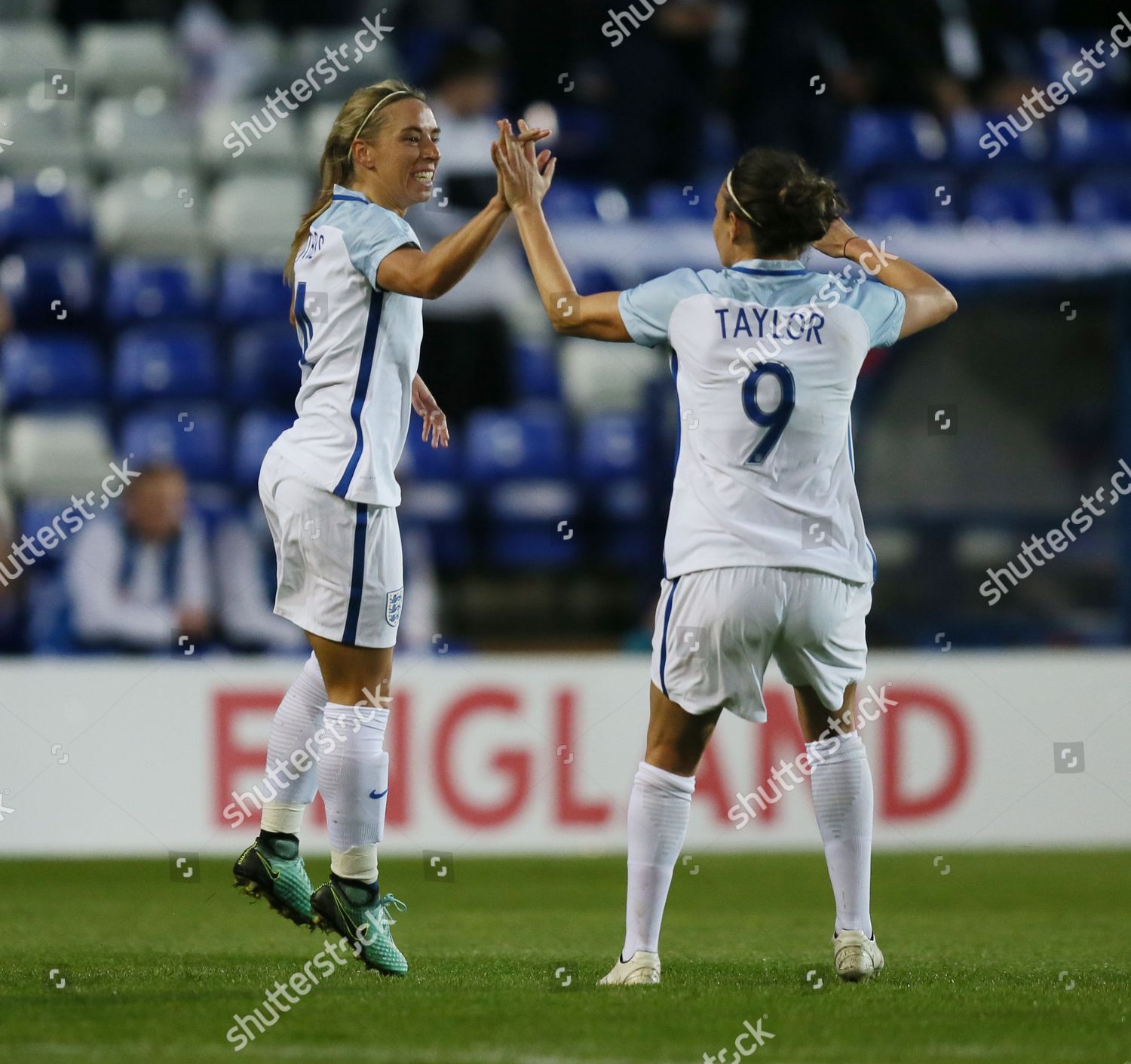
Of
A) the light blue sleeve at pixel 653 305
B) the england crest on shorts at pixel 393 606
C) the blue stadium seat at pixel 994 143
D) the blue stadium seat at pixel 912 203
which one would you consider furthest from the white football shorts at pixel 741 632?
the blue stadium seat at pixel 994 143

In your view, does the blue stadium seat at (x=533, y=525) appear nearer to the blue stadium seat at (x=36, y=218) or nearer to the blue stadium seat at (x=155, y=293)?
the blue stadium seat at (x=155, y=293)

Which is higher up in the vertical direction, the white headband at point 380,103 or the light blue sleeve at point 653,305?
the white headband at point 380,103

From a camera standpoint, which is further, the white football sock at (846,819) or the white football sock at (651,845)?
the white football sock at (846,819)

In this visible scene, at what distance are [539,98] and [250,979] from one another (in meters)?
8.62

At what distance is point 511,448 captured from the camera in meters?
10.6

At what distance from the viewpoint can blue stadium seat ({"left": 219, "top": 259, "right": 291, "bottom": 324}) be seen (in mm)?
10812

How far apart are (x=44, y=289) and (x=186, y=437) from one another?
152 centimetres

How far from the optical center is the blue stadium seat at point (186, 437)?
10.2 metres

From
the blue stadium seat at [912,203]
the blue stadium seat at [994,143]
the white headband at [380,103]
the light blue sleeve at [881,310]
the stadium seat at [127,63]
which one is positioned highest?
the stadium seat at [127,63]

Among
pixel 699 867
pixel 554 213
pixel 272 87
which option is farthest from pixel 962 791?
pixel 272 87

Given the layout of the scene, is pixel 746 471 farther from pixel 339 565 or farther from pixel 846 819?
pixel 339 565

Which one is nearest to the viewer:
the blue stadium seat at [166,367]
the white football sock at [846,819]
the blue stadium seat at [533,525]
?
the white football sock at [846,819]

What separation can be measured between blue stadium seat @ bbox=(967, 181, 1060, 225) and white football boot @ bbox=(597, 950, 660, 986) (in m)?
7.86

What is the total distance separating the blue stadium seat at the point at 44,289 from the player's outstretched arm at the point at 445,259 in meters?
7.02
